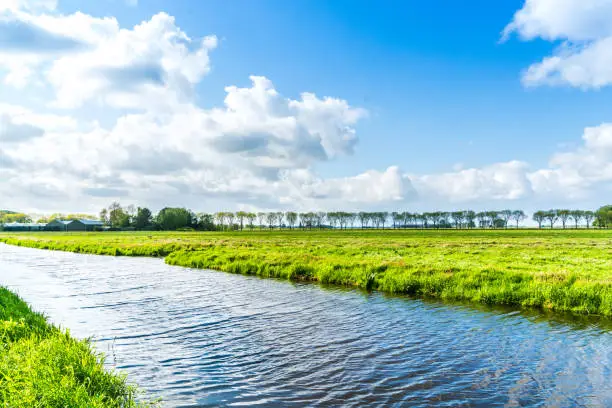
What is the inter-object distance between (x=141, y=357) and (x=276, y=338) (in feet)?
15.4

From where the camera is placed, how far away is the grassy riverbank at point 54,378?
721cm

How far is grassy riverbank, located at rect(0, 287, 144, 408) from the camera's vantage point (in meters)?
7.21

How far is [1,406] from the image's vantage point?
697cm

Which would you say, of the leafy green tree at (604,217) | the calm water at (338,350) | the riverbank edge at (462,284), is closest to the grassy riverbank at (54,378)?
the calm water at (338,350)

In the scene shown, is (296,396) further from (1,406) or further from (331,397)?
(1,406)

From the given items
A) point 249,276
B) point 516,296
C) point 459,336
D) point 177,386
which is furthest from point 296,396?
A: point 249,276

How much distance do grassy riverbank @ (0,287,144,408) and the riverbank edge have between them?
61.6 ft

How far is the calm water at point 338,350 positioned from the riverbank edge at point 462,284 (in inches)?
91.1

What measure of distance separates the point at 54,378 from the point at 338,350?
27.3ft

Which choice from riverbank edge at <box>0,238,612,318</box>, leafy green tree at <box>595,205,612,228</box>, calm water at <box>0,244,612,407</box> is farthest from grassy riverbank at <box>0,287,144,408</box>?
leafy green tree at <box>595,205,612,228</box>

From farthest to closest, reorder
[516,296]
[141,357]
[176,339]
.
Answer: [516,296]
[176,339]
[141,357]

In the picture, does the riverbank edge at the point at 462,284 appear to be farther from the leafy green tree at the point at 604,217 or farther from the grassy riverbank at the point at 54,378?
the leafy green tree at the point at 604,217

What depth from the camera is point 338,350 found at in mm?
13242

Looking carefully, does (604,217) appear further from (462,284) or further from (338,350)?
(338,350)
